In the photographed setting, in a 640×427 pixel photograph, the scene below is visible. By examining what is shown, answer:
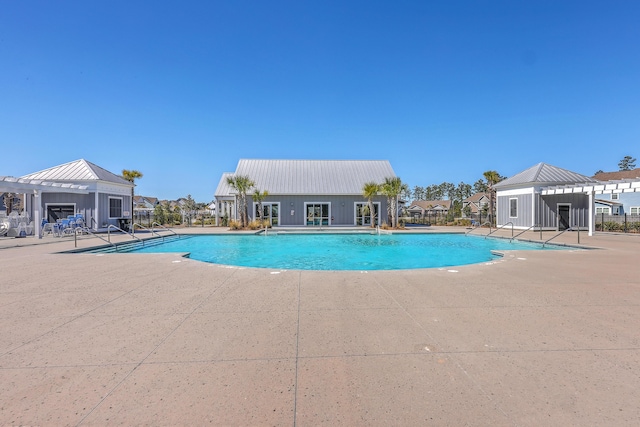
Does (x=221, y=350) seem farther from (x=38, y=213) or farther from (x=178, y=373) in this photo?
(x=38, y=213)

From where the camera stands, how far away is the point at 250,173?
2481cm

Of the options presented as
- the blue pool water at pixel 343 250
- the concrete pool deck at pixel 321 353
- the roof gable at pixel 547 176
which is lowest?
the blue pool water at pixel 343 250

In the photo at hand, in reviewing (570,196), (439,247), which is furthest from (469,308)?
(570,196)

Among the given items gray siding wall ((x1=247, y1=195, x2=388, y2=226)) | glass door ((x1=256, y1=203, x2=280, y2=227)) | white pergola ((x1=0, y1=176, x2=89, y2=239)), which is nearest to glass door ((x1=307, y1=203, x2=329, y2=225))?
→ gray siding wall ((x1=247, y1=195, x2=388, y2=226))

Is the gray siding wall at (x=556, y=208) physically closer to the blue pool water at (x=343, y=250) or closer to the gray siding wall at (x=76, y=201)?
the blue pool water at (x=343, y=250)

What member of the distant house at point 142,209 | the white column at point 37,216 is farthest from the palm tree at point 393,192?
the distant house at point 142,209

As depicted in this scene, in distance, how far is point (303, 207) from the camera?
23.5 meters

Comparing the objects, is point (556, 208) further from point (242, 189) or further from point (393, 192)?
point (242, 189)

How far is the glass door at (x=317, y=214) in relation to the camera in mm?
23609

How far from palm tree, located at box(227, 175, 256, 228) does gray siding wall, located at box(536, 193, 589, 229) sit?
18207 mm

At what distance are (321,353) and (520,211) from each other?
22.1 meters

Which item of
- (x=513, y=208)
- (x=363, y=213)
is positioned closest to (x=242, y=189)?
(x=363, y=213)

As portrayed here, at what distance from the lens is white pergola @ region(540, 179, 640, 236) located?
49.8 ft

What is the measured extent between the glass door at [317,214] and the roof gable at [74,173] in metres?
12.7
